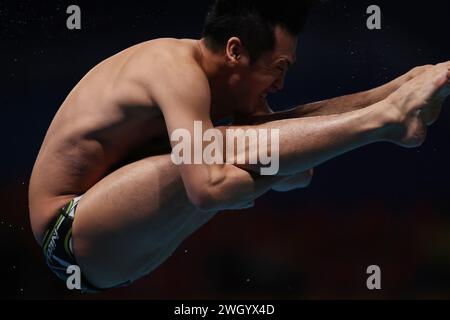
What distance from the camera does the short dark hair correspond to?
1.89 m

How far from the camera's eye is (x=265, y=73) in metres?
1.97

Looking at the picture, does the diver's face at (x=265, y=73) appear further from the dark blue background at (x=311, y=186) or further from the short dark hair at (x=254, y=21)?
the dark blue background at (x=311, y=186)

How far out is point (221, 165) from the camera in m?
1.76

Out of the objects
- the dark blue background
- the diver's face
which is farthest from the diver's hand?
the dark blue background

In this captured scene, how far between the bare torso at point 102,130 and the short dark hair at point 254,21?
96 millimetres

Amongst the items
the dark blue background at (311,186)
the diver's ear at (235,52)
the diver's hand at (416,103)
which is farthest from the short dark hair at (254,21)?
the dark blue background at (311,186)

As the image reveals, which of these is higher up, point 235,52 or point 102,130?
point 235,52

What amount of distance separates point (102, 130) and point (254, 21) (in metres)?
0.47

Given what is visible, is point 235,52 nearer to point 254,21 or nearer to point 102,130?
point 254,21

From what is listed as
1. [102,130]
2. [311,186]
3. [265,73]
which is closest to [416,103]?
[265,73]

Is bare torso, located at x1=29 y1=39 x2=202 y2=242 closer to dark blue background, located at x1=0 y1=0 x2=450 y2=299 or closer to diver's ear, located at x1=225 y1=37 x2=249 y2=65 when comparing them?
diver's ear, located at x1=225 y1=37 x2=249 y2=65

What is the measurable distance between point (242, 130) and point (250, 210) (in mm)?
2044

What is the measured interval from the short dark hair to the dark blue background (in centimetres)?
179

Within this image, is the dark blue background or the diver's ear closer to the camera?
the diver's ear
